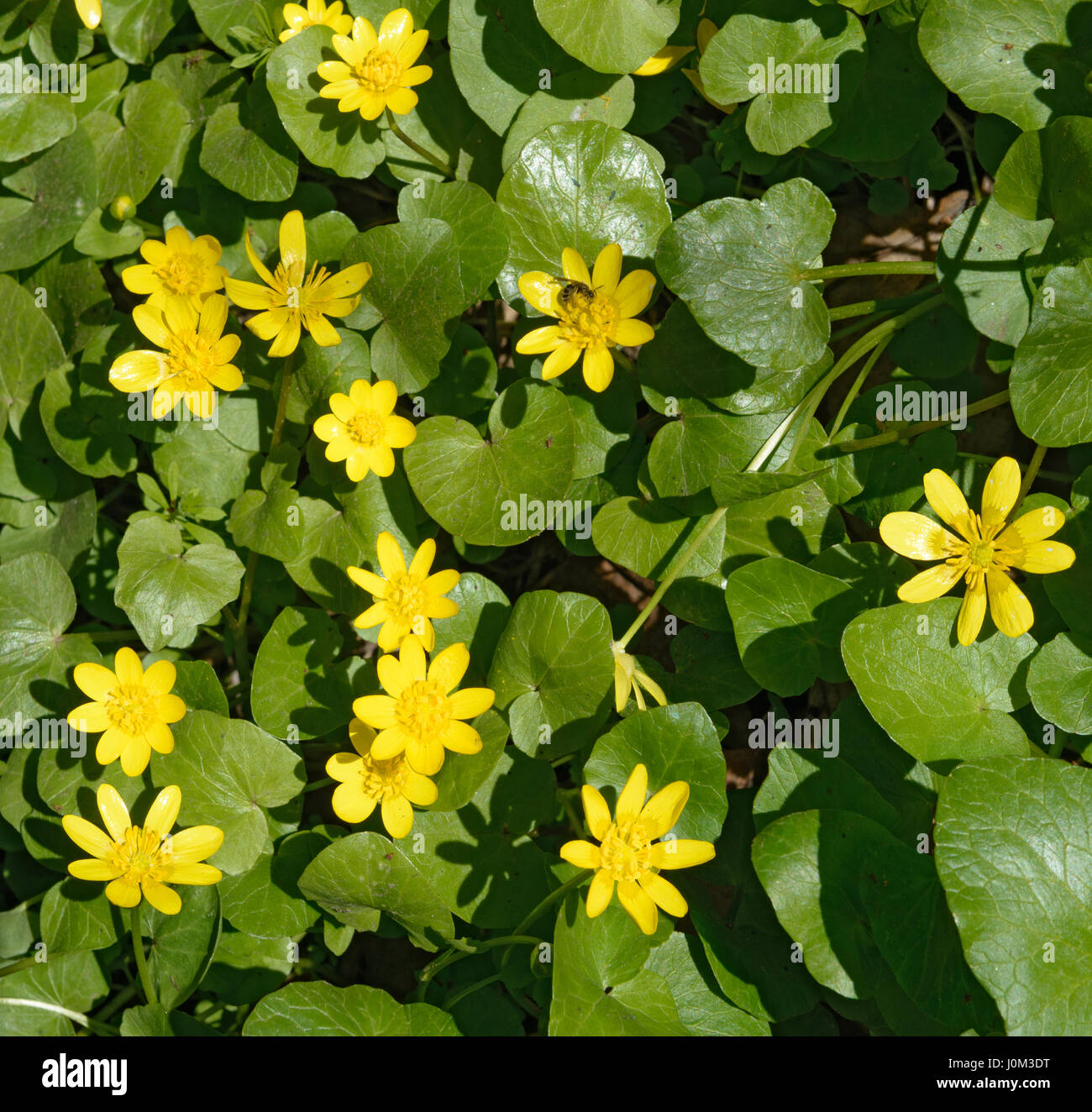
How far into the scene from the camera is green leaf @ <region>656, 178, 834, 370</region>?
6.34 ft

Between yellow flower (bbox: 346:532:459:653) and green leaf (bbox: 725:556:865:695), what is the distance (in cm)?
67

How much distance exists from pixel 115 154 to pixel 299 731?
1.69 metres

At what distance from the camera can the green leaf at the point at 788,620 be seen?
2080 millimetres

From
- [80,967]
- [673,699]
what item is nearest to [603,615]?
[673,699]

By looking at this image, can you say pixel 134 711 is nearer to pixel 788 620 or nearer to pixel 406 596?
pixel 406 596

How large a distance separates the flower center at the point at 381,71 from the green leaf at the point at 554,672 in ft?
4.09

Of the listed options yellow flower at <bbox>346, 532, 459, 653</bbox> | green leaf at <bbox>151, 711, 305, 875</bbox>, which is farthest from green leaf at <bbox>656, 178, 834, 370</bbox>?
green leaf at <bbox>151, 711, 305, 875</bbox>

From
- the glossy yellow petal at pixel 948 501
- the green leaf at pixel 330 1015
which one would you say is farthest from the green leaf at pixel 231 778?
the glossy yellow petal at pixel 948 501

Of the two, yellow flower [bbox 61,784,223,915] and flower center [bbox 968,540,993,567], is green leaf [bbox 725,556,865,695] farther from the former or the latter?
yellow flower [bbox 61,784,223,915]

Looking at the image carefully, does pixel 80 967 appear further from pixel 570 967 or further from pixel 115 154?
pixel 115 154

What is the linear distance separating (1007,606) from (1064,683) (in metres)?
0.25

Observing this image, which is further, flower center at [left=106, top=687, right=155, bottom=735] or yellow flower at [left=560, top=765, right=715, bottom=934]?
flower center at [left=106, top=687, right=155, bottom=735]

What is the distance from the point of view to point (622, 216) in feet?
6.97

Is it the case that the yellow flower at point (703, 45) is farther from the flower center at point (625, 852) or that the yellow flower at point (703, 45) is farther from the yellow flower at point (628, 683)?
the flower center at point (625, 852)
